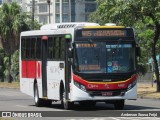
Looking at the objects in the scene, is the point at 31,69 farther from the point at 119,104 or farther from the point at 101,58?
the point at 101,58

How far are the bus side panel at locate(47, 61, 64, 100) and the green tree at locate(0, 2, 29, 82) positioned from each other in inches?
1318

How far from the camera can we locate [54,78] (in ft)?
88.5

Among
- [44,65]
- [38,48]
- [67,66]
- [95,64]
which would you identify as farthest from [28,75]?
[95,64]

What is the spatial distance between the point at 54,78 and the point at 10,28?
116 feet

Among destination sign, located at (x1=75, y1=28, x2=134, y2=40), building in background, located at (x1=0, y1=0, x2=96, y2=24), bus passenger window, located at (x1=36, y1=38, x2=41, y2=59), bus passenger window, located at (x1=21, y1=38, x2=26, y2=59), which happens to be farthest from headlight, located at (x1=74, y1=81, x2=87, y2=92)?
building in background, located at (x1=0, y1=0, x2=96, y2=24)

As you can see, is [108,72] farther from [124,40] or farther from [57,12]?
[57,12]

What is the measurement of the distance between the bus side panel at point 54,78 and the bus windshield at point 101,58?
138 centimetres

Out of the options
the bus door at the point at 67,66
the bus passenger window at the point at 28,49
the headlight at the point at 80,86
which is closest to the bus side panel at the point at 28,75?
the bus passenger window at the point at 28,49

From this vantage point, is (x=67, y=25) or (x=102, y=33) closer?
(x=102, y=33)

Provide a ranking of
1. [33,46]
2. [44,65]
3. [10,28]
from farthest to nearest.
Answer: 1. [10,28]
2. [33,46]
3. [44,65]

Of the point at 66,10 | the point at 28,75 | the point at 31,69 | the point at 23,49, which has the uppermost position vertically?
the point at 23,49

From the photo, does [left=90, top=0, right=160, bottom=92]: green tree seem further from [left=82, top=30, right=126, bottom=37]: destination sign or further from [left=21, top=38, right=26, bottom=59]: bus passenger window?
[left=82, top=30, right=126, bottom=37]: destination sign

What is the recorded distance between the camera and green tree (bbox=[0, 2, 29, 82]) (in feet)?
201

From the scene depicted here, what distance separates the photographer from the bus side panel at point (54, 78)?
86.6ft
